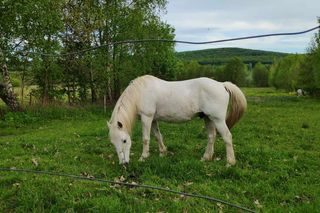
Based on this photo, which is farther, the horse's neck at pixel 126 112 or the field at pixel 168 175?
the horse's neck at pixel 126 112

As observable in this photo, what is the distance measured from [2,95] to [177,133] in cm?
1096

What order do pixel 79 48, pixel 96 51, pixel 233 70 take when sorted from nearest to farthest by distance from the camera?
pixel 96 51, pixel 79 48, pixel 233 70

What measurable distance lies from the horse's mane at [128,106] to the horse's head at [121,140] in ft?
0.49

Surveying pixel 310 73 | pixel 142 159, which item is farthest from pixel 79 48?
pixel 310 73

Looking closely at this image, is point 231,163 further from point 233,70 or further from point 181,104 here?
point 233,70

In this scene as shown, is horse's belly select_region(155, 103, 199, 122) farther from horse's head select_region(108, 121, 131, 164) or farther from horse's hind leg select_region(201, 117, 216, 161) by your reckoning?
horse's head select_region(108, 121, 131, 164)

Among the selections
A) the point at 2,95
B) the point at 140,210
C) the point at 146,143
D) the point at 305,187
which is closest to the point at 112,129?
the point at 146,143

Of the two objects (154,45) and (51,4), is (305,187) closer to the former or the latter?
(51,4)

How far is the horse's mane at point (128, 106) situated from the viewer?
348 inches

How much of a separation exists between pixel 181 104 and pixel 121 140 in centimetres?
179

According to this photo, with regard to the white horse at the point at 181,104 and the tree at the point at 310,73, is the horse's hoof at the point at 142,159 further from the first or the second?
the tree at the point at 310,73

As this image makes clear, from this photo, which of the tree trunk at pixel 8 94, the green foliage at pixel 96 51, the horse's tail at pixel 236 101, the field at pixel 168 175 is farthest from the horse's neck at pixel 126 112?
the green foliage at pixel 96 51

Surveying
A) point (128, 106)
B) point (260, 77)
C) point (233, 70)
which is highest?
point (128, 106)

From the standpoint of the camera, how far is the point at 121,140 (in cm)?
852
